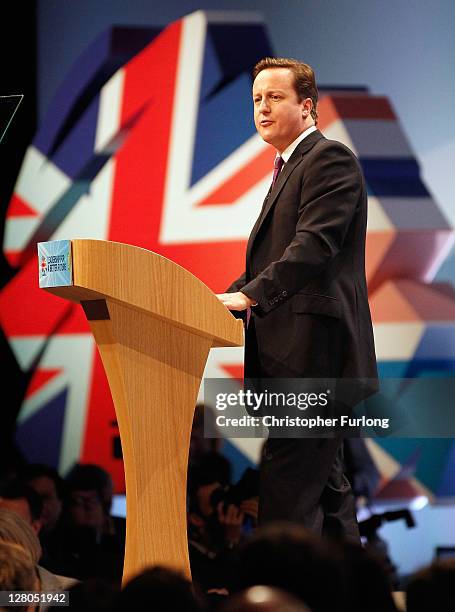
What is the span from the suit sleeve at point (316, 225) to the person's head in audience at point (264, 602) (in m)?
1.37

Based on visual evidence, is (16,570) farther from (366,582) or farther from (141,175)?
(141,175)

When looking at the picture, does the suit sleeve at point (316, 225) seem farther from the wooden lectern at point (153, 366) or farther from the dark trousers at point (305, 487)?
the dark trousers at point (305, 487)

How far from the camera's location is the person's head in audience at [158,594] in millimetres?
1363

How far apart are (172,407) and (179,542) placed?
1.11ft

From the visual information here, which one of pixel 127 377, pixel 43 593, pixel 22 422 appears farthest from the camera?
pixel 22 422

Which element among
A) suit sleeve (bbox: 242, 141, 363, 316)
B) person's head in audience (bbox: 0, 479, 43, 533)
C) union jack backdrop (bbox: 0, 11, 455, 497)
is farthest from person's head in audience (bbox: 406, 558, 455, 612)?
union jack backdrop (bbox: 0, 11, 455, 497)

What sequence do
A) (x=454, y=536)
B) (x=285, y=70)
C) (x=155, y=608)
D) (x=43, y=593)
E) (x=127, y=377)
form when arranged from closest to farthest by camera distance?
(x=155, y=608)
(x=43, y=593)
(x=127, y=377)
(x=285, y=70)
(x=454, y=536)

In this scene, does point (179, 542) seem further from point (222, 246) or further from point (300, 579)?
point (222, 246)

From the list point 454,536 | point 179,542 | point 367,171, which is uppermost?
point 367,171

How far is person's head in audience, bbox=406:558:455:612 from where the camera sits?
146cm

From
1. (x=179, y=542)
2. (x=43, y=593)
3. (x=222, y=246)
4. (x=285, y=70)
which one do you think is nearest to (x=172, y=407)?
(x=179, y=542)

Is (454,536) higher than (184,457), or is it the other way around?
(454,536)

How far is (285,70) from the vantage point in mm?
2902

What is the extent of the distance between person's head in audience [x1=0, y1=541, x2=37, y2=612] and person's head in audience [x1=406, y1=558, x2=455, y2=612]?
37.1 inches
